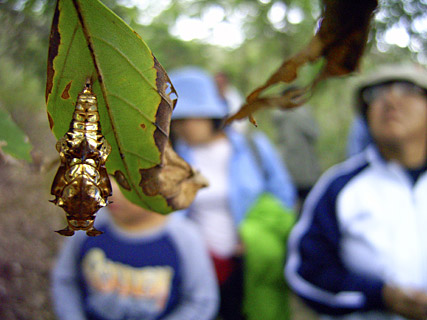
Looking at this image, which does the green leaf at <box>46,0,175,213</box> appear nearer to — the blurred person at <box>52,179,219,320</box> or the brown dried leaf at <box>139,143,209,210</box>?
the brown dried leaf at <box>139,143,209,210</box>

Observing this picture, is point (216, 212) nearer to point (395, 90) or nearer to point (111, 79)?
point (395, 90)

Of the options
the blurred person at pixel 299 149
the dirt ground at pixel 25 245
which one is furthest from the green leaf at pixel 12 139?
the blurred person at pixel 299 149

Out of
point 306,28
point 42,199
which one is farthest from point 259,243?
A: point 42,199

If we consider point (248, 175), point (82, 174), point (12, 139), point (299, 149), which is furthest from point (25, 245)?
point (82, 174)

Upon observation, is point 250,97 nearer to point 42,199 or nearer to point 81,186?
point 81,186

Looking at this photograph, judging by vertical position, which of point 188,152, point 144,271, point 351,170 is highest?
point 188,152

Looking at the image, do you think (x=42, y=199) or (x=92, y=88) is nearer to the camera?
(x=92, y=88)
